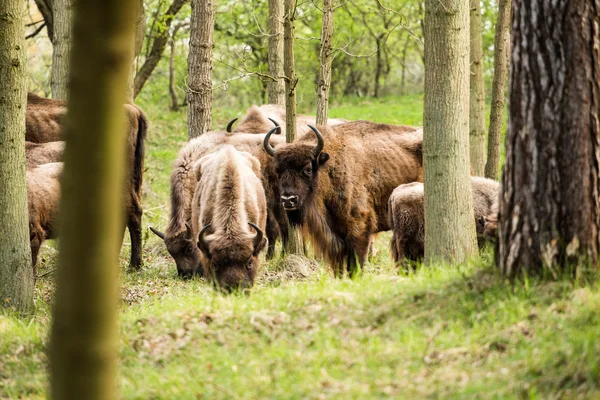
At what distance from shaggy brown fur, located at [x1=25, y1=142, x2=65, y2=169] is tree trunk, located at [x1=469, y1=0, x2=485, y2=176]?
673cm

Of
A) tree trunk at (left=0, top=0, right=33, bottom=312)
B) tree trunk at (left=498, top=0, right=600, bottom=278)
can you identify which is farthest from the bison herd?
tree trunk at (left=498, top=0, right=600, bottom=278)

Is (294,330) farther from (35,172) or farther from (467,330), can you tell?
(35,172)

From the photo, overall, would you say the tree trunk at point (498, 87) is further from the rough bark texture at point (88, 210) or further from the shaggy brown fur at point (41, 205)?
the rough bark texture at point (88, 210)

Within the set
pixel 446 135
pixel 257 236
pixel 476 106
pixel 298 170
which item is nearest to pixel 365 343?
pixel 446 135

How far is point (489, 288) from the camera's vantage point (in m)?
5.84

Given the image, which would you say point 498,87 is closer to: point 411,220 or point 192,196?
point 411,220

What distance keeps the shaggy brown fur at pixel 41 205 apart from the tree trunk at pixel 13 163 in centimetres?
211

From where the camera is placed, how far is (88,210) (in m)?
3.46

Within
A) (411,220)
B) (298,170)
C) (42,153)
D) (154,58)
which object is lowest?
(411,220)

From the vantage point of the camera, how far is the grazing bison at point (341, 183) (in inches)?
418

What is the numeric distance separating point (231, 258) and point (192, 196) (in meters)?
3.28

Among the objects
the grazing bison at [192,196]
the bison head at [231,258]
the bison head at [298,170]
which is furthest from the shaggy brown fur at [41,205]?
the bison head at [298,170]

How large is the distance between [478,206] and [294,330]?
4.87m

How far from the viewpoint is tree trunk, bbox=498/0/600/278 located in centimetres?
561
